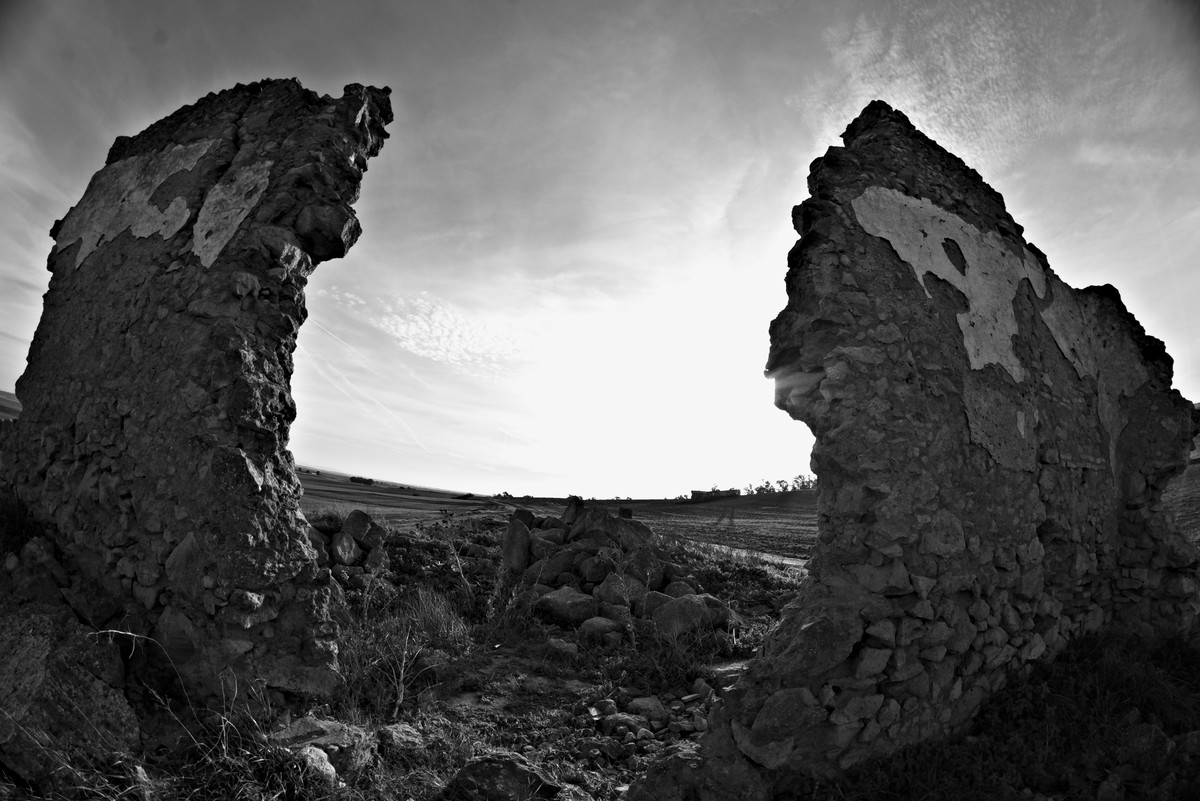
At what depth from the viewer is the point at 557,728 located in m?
3.85

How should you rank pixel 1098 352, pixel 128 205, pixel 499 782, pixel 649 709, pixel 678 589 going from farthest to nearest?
pixel 678 589, pixel 1098 352, pixel 128 205, pixel 649 709, pixel 499 782

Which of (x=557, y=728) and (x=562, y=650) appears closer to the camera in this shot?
(x=557, y=728)

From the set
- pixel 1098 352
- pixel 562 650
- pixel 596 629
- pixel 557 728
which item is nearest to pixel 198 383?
pixel 557 728

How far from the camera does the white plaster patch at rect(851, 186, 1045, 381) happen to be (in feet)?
12.1

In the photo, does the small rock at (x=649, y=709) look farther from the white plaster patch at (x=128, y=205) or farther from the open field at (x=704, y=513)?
the white plaster patch at (x=128, y=205)

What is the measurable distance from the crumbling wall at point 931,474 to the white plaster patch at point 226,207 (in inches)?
126

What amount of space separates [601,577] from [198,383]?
4.26 m

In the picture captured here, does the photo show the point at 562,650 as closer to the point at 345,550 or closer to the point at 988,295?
the point at 345,550

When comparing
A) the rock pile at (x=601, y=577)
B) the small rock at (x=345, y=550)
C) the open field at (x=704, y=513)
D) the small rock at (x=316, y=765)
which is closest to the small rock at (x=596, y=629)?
the rock pile at (x=601, y=577)

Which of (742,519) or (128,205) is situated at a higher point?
(128,205)

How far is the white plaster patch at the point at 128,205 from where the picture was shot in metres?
4.10

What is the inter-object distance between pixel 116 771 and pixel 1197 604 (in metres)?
6.06

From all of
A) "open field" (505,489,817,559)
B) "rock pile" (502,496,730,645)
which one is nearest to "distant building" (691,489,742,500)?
"open field" (505,489,817,559)

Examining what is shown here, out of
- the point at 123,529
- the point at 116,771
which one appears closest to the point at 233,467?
the point at 123,529
